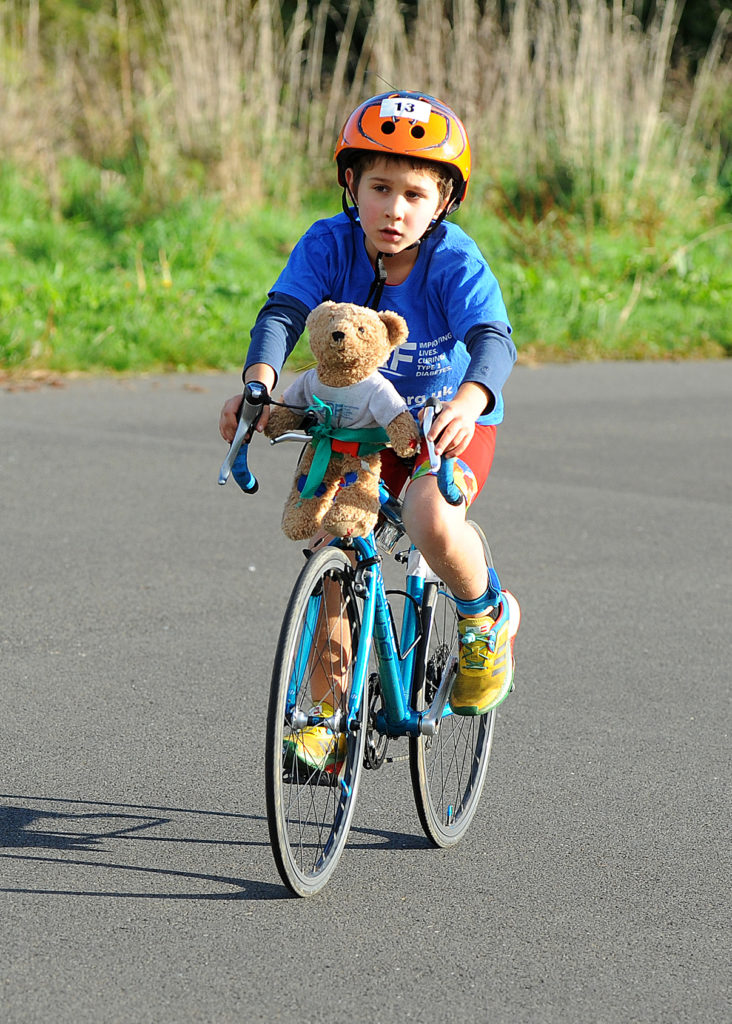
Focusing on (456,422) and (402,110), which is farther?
(402,110)

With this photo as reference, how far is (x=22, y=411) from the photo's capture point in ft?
29.0

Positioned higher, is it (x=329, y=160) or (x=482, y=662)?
(x=329, y=160)

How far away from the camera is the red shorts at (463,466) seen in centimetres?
319

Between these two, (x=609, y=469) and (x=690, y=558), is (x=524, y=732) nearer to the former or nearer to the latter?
(x=690, y=558)

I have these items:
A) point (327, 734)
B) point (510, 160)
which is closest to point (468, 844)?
point (327, 734)

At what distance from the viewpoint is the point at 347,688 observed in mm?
3246

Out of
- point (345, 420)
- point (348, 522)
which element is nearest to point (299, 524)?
point (348, 522)

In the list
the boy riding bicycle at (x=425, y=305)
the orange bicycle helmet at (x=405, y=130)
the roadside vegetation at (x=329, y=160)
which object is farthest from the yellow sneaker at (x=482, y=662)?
the roadside vegetation at (x=329, y=160)

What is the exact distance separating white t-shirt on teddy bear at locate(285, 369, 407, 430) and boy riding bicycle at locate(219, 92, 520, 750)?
0.42ft

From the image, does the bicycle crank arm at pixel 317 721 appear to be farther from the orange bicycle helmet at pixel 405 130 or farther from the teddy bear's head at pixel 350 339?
the orange bicycle helmet at pixel 405 130

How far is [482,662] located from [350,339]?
91cm

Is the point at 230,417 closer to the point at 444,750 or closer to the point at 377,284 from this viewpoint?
the point at 377,284

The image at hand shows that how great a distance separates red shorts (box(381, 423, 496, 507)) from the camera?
3193 mm

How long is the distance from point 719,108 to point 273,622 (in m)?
13.9
